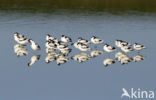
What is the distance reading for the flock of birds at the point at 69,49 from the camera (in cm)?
1580

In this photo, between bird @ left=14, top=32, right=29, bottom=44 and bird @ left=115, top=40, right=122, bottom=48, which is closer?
bird @ left=115, top=40, right=122, bottom=48

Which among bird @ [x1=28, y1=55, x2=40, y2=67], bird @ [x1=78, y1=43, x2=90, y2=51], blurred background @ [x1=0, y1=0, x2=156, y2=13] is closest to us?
bird @ [x1=28, y1=55, x2=40, y2=67]

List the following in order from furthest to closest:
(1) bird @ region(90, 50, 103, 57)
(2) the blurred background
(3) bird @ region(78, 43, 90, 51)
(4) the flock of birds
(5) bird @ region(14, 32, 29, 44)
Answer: (2) the blurred background
(5) bird @ region(14, 32, 29, 44)
(3) bird @ region(78, 43, 90, 51)
(1) bird @ region(90, 50, 103, 57)
(4) the flock of birds

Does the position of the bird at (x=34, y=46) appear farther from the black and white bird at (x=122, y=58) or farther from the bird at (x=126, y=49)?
the bird at (x=126, y=49)

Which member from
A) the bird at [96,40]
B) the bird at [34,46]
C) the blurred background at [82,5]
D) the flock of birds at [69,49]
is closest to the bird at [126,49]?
the flock of birds at [69,49]

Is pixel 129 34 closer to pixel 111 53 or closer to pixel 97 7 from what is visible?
pixel 111 53

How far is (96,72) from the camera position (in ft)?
47.7

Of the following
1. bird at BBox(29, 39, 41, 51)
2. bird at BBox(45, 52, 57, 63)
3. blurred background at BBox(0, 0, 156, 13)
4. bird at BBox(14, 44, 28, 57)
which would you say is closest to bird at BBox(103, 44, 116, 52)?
bird at BBox(45, 52, 57, 63)

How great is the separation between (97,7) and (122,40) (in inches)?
253

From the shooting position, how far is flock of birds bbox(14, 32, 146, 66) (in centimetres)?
1580

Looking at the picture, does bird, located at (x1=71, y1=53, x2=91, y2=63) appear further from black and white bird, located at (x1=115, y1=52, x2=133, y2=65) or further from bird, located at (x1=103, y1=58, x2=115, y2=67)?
black and white bird, located at (x1=115, y1=52, x2=133, y2=65)

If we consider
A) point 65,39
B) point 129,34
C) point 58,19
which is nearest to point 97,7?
point 58,19

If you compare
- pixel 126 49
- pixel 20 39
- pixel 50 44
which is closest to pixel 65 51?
pixel 50 44

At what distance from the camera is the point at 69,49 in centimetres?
1662
